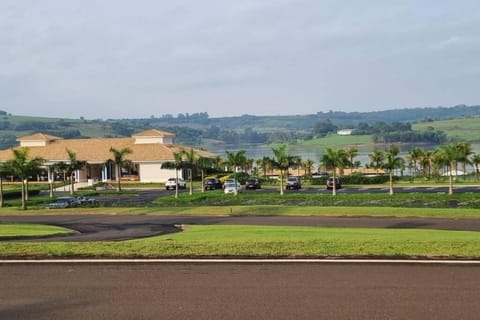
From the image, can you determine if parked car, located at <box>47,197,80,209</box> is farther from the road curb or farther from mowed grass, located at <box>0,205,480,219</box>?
the road curb

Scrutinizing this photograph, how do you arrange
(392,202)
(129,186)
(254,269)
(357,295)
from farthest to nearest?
(129,186) → (392,202) → (254,269) → (357,295)

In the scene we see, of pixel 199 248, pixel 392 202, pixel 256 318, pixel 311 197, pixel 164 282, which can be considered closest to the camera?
pixel 256 318

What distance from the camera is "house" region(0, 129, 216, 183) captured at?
2997 inches

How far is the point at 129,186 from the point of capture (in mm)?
73312

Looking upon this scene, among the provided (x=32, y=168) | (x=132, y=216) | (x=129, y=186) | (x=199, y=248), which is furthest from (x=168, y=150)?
(x=199, y=248)

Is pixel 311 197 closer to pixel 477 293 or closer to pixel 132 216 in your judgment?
pixel 132 216

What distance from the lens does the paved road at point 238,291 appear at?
28.6 feet

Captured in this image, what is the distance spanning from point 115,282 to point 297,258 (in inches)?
144

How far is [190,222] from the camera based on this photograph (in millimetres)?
32406

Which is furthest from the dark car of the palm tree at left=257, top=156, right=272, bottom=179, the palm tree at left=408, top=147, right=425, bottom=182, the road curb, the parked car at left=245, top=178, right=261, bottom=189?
the road curb

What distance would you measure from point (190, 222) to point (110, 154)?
4750 centimetres

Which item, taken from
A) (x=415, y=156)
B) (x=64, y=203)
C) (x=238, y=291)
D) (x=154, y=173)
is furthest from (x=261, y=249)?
(x=415, y=156)

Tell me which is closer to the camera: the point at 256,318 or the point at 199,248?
the point at 256,318

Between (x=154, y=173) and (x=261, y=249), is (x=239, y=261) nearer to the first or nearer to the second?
(x=261, y=249)
